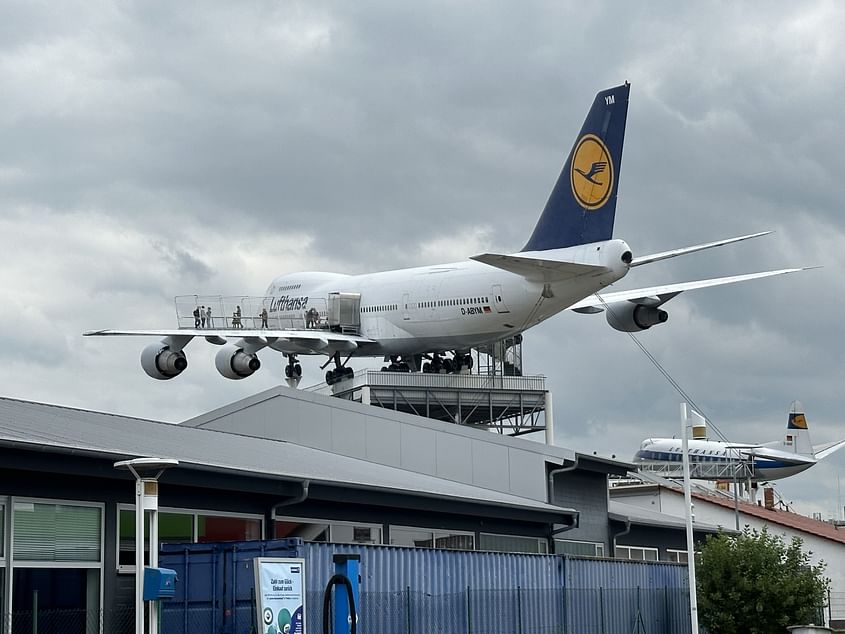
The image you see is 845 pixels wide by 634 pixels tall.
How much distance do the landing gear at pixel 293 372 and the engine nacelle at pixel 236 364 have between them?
5.13m

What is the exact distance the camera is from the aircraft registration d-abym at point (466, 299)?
48.6m

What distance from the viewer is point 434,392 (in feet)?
185

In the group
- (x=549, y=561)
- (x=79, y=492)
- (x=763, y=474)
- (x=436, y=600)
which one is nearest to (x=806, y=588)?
(x=549, y=561)

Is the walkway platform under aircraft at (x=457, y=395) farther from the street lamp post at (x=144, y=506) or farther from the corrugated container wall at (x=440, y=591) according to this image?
the street lamp post at (x=144, y=506)

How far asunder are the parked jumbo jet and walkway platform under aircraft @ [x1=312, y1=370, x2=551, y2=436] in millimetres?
38129

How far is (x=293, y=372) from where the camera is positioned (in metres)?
60.2

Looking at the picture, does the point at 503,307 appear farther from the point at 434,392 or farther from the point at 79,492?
the point at 79,492

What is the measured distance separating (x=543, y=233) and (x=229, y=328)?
51.4 feet

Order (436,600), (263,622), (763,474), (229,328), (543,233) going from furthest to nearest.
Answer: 1. (763,474)
2. (229,328)
3. (543,233)
4. (436,600)
5. (263,622)

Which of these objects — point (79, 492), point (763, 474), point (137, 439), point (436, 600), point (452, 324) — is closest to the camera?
point (79, 492)

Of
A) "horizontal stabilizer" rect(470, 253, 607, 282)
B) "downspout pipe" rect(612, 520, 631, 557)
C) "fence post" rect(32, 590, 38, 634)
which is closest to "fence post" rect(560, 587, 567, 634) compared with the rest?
"fence post" rect(32, 590, 38, 634)

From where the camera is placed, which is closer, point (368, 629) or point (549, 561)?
point (368, 629)

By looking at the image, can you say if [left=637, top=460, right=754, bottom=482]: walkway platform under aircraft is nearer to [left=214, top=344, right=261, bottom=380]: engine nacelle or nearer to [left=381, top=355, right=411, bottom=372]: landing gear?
[left=381, top=355, right=411, bottom=372]: landing gear

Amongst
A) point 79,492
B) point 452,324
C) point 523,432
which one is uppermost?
point 452,324
